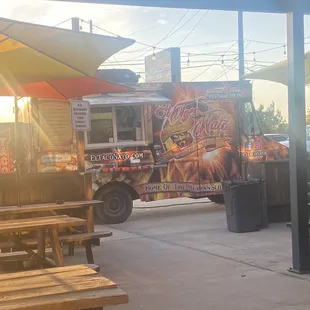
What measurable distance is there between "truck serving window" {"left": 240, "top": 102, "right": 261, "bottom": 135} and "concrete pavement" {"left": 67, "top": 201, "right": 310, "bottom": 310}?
2.64 m

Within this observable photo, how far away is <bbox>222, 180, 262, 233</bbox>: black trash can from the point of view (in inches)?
388

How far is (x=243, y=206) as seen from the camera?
9.90 meters

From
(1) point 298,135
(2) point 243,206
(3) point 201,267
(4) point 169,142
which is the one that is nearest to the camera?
(1) point 298,135

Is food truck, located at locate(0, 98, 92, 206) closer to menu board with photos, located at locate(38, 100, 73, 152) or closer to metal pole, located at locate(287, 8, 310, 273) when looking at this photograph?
menu board with photos, located at locate(38, 100, 73, 152)

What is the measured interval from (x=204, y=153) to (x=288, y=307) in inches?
300

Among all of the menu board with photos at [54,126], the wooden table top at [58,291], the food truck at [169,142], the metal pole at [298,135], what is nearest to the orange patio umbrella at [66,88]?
the metal pole at [298,135]

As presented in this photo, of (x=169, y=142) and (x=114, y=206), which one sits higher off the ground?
(x=169, y=142)

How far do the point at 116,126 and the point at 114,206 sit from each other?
1768mm

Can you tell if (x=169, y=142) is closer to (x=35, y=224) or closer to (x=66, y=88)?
(x=66, y=88)

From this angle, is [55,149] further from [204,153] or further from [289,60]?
[289,60]

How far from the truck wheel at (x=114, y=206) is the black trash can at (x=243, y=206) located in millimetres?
2863

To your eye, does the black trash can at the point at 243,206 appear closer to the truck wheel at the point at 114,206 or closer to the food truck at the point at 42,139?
the truck wheel at the point at 114,206

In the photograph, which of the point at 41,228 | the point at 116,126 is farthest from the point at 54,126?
the point at 41,228

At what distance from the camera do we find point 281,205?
10922 millimetres
